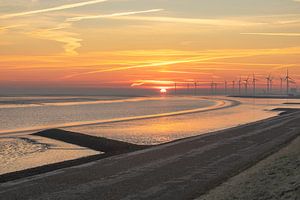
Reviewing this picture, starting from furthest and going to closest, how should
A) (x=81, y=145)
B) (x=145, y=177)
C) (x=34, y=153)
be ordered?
(x=81, y=145), (x=34, y=153), (x=145, y=177)

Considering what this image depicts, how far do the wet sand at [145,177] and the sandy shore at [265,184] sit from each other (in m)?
1.10

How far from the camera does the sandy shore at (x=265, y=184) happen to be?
18734 millimetres

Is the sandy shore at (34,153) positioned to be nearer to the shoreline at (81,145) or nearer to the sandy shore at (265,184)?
the shoreline at (81,145)

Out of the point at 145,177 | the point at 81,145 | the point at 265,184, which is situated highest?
the point at 265,184

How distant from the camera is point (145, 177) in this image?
25594mm

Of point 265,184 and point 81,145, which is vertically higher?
point 265,184

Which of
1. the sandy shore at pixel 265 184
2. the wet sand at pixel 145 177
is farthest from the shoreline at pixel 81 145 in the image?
the sandy shore at pixel 265 184

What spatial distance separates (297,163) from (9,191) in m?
16.1

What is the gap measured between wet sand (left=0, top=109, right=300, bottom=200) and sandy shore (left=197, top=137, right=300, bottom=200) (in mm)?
1097

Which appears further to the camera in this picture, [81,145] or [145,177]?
[81,145]

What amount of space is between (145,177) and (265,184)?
7.50 m

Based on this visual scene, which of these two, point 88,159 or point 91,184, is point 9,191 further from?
point 88,159

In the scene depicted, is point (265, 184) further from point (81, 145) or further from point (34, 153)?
point (81, 145)

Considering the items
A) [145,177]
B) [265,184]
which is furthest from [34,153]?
[265,184]
